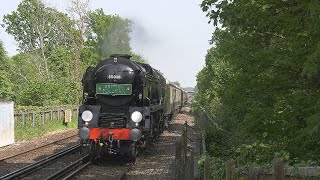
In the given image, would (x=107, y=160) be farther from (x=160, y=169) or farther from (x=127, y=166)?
(x=160, y=169)

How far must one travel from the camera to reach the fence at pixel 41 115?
81.2 feet

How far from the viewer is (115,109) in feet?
49.9

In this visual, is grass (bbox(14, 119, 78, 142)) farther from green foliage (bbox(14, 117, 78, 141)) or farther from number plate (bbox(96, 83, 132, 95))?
number plate (bbox(96, 83, 132, 95))

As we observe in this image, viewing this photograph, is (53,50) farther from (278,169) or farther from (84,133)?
(278,169)

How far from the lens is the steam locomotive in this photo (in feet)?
46.9

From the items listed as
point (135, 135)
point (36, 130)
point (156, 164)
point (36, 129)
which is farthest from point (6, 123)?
point (135, 135)

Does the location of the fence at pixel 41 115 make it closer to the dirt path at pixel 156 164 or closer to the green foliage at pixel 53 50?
the green foliage at pixel 53 50

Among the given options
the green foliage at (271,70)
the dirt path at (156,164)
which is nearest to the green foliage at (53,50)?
the dirt path at (156,164)

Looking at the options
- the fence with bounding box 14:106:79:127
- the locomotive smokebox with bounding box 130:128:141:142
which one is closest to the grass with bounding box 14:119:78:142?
the fence with bounding box 14:106:79:127

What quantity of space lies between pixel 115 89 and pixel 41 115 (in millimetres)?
14464

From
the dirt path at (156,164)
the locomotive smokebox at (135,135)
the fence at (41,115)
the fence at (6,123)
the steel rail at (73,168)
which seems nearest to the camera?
the steel rail at (73,168)

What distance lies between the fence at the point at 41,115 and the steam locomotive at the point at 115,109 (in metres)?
10.5

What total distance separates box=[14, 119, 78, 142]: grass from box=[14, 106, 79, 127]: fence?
0.84 feet

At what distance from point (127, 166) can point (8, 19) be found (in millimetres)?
64091
